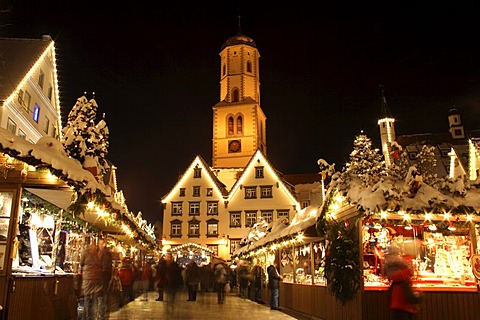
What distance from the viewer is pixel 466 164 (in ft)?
149

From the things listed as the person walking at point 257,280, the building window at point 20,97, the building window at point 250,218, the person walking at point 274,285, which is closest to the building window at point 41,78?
the building window at point 20,97

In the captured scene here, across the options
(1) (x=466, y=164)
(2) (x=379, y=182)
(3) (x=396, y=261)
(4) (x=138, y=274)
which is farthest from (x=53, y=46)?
(1) (x=466, y=164)

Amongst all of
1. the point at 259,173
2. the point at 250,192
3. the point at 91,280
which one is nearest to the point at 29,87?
the point at 91,280

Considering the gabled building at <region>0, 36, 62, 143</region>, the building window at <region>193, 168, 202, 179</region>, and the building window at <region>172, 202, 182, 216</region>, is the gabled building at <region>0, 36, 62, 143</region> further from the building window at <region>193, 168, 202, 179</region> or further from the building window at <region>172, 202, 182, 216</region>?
the building window at <region>193, 168, 202, 179</region>

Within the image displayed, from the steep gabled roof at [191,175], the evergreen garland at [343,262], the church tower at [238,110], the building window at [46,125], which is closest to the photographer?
the evergreen garland at [343,262]

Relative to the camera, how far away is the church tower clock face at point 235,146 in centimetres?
5956

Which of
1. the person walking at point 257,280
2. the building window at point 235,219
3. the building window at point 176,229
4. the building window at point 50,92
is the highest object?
the building window at point 50,92

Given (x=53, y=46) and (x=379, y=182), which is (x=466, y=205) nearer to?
(x=379, y=182)

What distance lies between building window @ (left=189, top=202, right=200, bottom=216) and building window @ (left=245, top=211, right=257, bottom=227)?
5.27m

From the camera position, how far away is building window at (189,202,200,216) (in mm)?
48750

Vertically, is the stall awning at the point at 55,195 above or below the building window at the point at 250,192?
below

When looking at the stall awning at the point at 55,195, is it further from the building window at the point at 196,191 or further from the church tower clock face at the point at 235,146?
the church tower clock face at the point at 235,146

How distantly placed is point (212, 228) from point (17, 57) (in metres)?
26.1

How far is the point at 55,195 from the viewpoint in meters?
11.3
